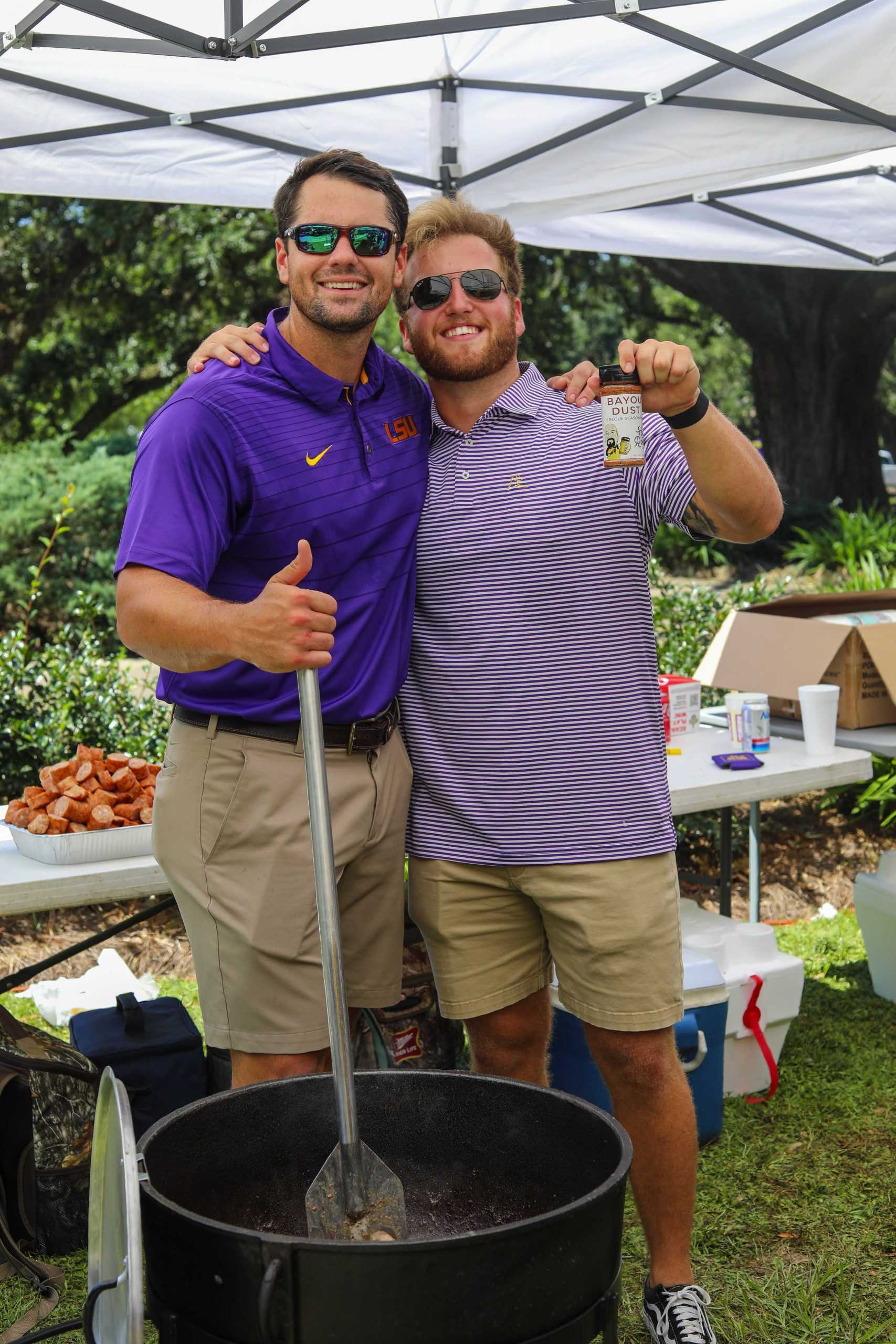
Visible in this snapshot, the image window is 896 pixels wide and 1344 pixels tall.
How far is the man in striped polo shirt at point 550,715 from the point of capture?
8.14 feet

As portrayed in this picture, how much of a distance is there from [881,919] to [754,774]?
3.31 feet

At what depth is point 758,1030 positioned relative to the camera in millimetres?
3721

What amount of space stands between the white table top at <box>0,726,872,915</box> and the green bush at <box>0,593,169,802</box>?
1490mm

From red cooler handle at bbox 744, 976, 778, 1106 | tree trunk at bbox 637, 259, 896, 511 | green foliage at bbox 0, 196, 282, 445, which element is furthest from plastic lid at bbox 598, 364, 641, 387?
green foliage at bbox 0, 196, 282, 445

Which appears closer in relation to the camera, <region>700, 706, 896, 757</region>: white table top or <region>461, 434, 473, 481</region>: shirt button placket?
<region>461, 434, 473, 481</region>: shirt button placket

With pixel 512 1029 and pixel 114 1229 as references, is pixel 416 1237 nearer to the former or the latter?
pixel 114 1229

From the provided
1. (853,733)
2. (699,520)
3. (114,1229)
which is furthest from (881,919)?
(114,1229)

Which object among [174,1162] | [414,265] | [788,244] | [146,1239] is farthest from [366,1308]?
[788,244]

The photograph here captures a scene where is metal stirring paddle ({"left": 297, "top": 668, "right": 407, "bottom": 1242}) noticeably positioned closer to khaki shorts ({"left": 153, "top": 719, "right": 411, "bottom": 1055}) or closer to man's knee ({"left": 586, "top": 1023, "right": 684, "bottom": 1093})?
khaki shorts ({"left": 153, "top": 719, "right": 411, "bottom": 1055})

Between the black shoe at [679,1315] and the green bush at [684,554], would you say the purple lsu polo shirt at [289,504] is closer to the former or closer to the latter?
the black shoe at [679,1315]

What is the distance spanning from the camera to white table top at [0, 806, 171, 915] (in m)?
2.98

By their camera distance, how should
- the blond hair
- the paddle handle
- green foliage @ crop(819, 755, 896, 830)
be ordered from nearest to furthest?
the paddle handle → the blond hair → green foliage @ crop(819, 755, 896, 830)

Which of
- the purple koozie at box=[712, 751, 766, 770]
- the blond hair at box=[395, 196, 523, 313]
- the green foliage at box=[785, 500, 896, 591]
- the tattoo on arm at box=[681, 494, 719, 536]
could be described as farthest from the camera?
the green foliage at box=[785, 500, 896, 591]

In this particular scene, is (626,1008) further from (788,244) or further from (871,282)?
(871,282)
